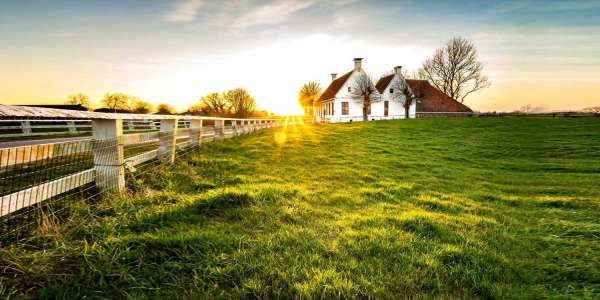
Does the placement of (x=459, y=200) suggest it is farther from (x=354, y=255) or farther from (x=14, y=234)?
(x=14, y=234)

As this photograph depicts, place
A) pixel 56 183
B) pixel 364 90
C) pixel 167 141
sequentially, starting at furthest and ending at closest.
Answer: pixel 364 90 → pixel 167 141 → pixel 56 183

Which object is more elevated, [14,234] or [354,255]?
[14,234]

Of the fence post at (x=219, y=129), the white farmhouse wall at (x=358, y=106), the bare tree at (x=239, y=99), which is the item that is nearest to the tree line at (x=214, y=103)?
the bare tree at (x=239, y=99)

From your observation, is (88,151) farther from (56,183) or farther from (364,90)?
(364,90)

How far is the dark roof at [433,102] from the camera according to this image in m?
47.5

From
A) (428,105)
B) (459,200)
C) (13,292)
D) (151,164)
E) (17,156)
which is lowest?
(459,200)

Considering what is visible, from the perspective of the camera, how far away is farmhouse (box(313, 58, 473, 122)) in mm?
45281

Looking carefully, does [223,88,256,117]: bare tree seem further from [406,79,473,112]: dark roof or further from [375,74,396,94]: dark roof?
[406,79,473,112]: dark roof

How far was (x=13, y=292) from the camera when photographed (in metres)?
2.03

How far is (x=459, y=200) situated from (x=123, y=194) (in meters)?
5.71

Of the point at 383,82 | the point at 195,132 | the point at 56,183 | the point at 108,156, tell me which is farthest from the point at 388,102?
the point at 56,183

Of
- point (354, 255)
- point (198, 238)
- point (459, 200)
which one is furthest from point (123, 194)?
point (459, 200)

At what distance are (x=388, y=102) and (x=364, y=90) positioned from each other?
17.3ft

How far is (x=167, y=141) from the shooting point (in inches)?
256
